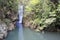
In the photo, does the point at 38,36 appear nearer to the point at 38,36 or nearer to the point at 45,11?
the point at 38,36

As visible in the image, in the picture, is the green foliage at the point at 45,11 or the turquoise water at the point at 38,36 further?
the green foliage at the point at 45,11

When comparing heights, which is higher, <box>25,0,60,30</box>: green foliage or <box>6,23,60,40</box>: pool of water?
<box>25,0,60,30</box>: green foliage

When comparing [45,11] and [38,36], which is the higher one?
[45,11]

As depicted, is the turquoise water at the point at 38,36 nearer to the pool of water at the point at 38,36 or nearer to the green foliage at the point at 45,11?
the pool of water at the point at 38,36

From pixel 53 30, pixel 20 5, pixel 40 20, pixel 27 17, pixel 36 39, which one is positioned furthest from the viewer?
pixel 20 5

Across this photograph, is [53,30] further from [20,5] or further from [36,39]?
[20,5]

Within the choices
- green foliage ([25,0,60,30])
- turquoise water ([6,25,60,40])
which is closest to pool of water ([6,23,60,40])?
turquoise water ([6,25,60,40])

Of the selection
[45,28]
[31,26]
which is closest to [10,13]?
[31,26]

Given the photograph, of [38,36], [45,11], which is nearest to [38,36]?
[38,36]

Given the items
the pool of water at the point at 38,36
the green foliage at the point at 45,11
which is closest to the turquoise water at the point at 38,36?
the pool of water at the point at 38,36

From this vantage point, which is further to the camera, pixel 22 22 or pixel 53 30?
pixel 22 22

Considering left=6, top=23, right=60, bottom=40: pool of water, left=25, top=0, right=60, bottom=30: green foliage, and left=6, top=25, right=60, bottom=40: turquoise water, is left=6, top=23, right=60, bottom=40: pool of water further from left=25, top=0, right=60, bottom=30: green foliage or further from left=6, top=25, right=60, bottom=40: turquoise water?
left=25, top=0, right=60, bottom=30: green foliage
